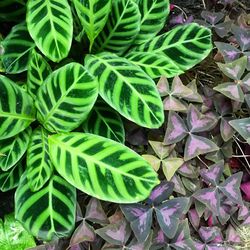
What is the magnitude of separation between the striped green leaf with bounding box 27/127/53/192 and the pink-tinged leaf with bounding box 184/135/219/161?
1.39 feet

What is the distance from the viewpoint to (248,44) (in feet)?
5.33

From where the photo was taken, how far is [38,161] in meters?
1.37

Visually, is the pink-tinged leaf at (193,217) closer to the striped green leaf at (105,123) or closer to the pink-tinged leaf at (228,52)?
the striped green leaf at (105,123)

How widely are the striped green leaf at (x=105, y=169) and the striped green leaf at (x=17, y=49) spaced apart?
0.34 metres

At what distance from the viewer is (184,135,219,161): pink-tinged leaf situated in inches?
57.0

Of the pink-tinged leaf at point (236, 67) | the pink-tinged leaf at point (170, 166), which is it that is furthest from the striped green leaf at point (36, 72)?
the pink-tinged leaf at point (236, 67)

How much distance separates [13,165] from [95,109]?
32cm

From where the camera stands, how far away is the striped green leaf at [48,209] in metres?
1.27

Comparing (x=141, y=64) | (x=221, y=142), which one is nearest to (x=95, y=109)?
(x=141, y=64)

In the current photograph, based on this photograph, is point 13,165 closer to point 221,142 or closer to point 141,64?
point 141,64

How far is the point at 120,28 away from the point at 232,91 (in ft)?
1.38

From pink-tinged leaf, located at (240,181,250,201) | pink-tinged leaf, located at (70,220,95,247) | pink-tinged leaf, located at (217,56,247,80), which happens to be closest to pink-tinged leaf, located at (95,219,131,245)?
pink-tinged leaf, located at (70,220,95,247)

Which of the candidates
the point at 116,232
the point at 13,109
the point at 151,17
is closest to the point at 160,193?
the point at 116,232

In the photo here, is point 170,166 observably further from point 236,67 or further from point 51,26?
point 51,26
